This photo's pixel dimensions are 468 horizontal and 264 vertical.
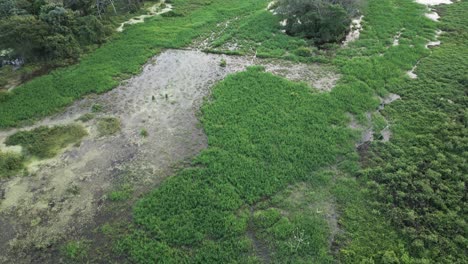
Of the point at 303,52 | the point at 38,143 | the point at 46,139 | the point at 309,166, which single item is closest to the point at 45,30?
the point at 46,139

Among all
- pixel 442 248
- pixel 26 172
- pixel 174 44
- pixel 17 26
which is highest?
pixel 17 26

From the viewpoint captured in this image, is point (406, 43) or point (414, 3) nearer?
point (406, 43)

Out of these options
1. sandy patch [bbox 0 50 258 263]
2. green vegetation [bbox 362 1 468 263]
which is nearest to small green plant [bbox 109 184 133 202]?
sandy patch [bbox 0 50 258 263]

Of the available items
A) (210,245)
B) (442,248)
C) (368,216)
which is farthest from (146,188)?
(442,248)

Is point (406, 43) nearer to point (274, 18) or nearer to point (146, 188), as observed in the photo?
point (274, 18)

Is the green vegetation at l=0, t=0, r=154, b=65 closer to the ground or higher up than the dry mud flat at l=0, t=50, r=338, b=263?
higher up

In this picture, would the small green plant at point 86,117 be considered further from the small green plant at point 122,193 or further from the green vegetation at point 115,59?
the small green plant at point 122,193

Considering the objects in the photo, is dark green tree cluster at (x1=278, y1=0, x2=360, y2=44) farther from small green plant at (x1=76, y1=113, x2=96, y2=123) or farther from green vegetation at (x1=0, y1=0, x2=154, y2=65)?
small green plant at (x1=76, y1=113, x2=96, y2=123)
